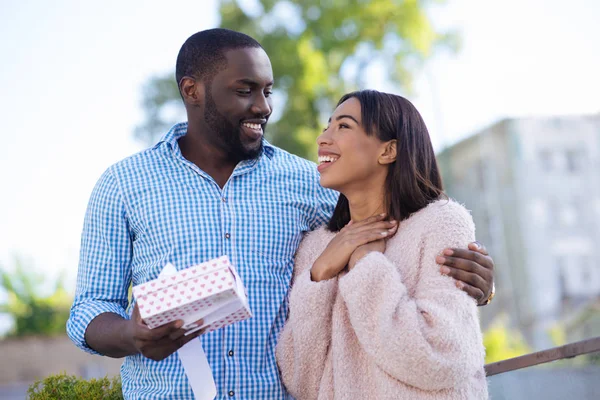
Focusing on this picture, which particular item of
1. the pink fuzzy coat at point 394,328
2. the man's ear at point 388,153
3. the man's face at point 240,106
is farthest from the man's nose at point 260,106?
the pink fuzzy coat at point 394,328

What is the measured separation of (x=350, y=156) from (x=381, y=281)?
21.3 inches

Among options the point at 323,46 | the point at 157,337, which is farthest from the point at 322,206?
the point at 323,46

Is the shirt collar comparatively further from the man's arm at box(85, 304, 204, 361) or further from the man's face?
the man's arm at box(85, 304, 204, 361)

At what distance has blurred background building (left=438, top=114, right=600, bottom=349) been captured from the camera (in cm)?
2375

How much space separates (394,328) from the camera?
94.7 inches

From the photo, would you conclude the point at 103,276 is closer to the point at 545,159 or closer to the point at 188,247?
the point at 188,247

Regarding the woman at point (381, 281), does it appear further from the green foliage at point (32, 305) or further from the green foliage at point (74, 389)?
the green foliage at point (32, 305)

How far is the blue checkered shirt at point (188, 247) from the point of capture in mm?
2809

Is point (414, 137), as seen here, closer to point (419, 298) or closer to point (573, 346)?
point (419, 298)

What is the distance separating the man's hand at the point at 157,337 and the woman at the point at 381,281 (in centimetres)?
54

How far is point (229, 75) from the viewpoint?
3.14m

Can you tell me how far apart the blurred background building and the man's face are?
820 inches

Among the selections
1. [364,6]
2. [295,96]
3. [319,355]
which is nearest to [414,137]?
[319,355]

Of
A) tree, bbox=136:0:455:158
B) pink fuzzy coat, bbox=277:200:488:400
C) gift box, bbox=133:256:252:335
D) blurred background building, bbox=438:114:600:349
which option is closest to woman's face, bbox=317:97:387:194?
pink fuzzy coat, bbox=277:200:488:400
